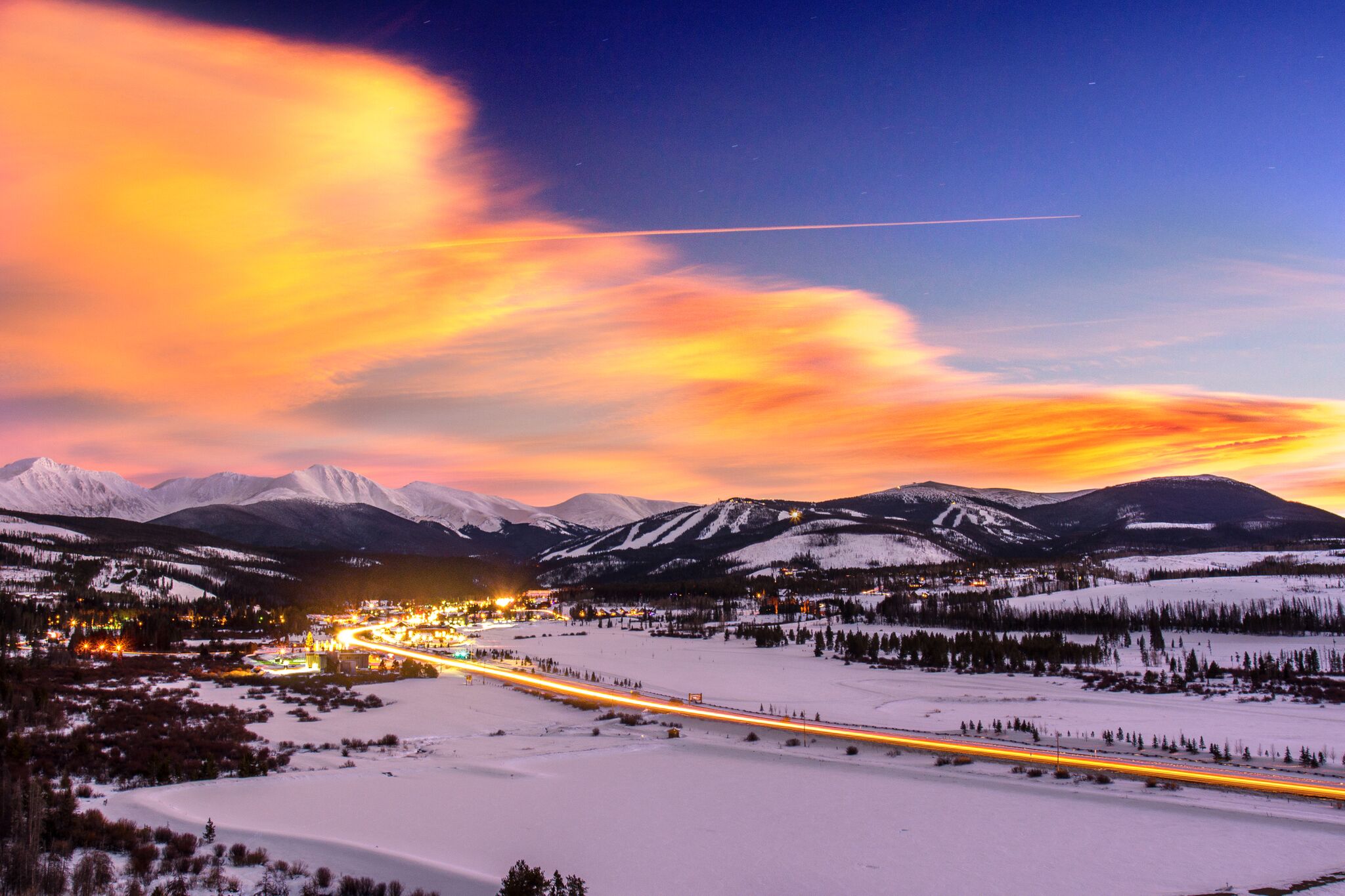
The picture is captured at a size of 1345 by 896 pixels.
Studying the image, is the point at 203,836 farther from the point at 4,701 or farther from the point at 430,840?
the point at 4,701

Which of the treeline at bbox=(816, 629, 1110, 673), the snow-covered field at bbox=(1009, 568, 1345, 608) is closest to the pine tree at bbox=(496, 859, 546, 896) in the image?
the treeline at bbox=(816, 629, 1110, 673)

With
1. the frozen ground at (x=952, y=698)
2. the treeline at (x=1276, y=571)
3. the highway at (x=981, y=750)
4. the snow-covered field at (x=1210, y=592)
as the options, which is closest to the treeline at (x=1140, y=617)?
the snow-covered field at (x=1210, y=592)

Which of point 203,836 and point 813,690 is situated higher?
point 203,836

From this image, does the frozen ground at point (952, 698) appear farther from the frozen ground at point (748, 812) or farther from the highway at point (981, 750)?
the highway at point (981, 750)

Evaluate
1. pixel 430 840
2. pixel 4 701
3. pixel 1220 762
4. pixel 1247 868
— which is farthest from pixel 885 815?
pixel 4 701

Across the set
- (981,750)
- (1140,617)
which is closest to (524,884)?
(981,750)

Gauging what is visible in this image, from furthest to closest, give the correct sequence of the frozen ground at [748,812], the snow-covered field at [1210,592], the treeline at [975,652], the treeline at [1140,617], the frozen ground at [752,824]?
the snow-covered field at [1210,592] → the treeline at [1140,617] → the treeline at [975,652] → the frozen ground at [748,812] → the frozen ground at [752,824]
